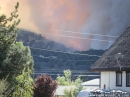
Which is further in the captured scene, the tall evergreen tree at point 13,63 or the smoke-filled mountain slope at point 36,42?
the smoke-filled mountain slope at point 36,42

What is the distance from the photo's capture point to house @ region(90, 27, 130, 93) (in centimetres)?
3638

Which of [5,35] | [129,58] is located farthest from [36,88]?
[129,58]

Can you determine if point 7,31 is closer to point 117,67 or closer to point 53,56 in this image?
point 117,67

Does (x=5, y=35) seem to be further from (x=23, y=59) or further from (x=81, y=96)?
(x=81, y=96)

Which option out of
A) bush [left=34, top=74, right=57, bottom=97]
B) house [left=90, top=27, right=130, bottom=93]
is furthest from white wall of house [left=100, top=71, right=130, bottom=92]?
bush [left=34, top=74, right=57, bottom=97]

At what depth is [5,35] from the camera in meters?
44.3

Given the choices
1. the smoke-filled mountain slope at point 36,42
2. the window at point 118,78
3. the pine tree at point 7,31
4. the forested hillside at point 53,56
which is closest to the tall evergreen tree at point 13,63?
the pine tree at point 7,31

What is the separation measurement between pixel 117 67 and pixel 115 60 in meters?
1.52

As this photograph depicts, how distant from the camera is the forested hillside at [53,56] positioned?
4355 inches

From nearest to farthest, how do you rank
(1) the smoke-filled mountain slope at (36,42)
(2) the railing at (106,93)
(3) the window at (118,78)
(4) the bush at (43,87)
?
(2) the railing at (106,93), (3) the window at (118,78), (4) the bush at (43,87), (1) the smoke-filled mountain slope at (36,42)

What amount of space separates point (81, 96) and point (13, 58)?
1838 cm

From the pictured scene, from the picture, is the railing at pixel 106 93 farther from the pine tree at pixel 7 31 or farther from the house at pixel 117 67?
the pine tree at pixel 7 31

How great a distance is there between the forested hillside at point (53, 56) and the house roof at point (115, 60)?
66765 millimetres

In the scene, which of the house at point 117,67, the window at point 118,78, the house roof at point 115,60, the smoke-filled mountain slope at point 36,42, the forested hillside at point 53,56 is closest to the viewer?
the house at point 117,67
